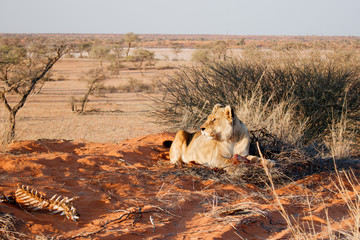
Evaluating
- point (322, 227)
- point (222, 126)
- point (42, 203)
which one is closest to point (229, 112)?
point (222, 126)

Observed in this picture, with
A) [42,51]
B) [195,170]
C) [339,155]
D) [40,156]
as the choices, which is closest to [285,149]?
[339,155]

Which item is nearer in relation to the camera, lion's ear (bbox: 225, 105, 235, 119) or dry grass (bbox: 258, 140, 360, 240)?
dry grass (bbox: 258, 140, 360, 240)

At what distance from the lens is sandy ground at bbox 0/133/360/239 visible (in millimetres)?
3775

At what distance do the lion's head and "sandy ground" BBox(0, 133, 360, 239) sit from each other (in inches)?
27.5

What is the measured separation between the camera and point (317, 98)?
993cm

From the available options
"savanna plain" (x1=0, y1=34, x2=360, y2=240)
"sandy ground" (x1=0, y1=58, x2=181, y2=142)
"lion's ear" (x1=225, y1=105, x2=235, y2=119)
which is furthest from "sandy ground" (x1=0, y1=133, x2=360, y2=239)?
"sandy ground" (x1=0, y1=58, x2=181, y2=142)

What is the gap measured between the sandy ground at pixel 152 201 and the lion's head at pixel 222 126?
699 millimetres

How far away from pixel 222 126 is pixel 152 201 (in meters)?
1.77

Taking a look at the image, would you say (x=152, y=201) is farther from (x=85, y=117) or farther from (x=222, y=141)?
(x=85, y=117)

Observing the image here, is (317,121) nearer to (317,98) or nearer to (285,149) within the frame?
(317,98)

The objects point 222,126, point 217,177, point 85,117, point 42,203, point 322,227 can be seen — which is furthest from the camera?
point 85,117

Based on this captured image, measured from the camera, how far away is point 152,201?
466cm

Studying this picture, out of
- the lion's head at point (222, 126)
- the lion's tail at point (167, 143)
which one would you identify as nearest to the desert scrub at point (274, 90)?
the lion's tail at point (167, 143)

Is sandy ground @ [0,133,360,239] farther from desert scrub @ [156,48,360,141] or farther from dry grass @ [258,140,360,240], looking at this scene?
desert scrub @ [156,48,360,141]
